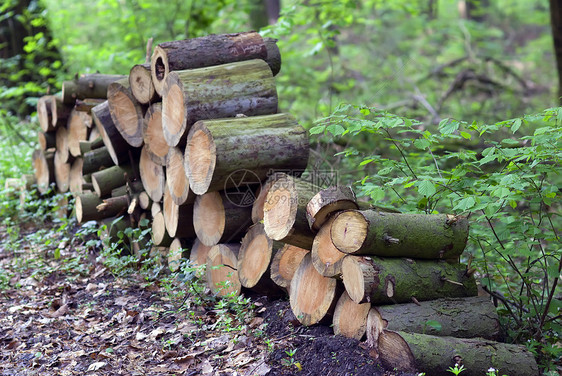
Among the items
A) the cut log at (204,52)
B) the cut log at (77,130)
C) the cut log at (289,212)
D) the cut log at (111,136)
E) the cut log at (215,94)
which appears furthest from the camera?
the cut log at (77,130)

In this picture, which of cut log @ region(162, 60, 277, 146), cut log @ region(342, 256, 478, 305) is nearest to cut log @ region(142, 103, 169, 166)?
cut log @ region(162, 60, 277, 146)

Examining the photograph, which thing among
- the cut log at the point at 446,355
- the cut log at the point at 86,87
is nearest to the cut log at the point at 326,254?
the cut log at the point at 446,355

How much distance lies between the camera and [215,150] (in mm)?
3613

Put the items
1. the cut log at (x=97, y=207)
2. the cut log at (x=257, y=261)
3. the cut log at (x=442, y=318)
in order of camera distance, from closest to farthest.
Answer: the cut log at (x=442, y=318) < the cut log at (x=257, y=261) < the cut log at (x=97, y=207)

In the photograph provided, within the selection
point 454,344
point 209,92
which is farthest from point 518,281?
point 209,92

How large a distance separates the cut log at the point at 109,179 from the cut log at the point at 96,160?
190mm

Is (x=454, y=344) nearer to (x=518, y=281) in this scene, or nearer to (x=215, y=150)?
(x=215, y=150)

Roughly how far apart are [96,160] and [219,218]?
2109 mm

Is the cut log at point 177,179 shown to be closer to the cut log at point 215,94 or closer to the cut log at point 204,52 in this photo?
the cut log at point 215,94

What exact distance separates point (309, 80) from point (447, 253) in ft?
22.6

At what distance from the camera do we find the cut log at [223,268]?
4.02 metres

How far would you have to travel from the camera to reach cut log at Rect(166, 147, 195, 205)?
420 centimetres

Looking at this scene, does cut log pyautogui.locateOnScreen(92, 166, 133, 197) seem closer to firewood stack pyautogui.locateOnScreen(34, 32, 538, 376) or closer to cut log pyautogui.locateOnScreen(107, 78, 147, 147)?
firewood stack pyautogui.locateOnScreen(34, 32, 538, 376)

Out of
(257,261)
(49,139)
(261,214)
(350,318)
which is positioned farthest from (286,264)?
(49,139)
